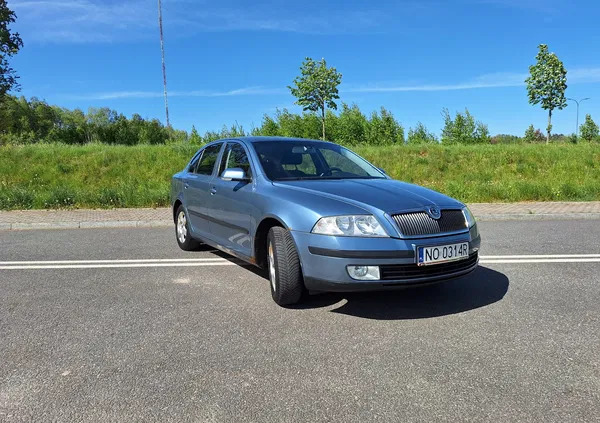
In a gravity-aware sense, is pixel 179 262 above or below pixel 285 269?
below

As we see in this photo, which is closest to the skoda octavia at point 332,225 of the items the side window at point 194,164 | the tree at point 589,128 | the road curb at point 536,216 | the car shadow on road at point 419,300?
the car shadow on road at point 419,300

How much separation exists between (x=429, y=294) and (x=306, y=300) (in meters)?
1.19

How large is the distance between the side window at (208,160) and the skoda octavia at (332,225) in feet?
2.42

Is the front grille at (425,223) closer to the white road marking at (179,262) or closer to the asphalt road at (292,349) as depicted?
the asphalt road at (292,349)

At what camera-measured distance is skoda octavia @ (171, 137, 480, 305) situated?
12.3 feet

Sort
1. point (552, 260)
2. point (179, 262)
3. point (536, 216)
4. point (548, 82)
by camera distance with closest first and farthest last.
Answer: point (552, 260) < point (179, 262) < point (536, 216) < point (548, 82)

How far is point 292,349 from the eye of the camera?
3406 mm

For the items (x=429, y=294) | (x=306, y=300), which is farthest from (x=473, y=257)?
(x=306, y=300)

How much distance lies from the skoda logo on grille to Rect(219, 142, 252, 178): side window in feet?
6.22

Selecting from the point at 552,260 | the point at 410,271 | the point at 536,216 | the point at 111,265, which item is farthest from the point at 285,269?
the point at 536,216

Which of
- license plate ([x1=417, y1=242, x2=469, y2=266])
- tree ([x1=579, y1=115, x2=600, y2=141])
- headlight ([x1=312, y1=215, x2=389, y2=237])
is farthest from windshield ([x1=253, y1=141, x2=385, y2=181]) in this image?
tree ([x1=579, y1=115, x2=600, y2=141])

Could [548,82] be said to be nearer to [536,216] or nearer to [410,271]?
[536,216]

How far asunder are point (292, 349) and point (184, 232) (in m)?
3.96

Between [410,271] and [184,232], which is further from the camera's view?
[184,232]
